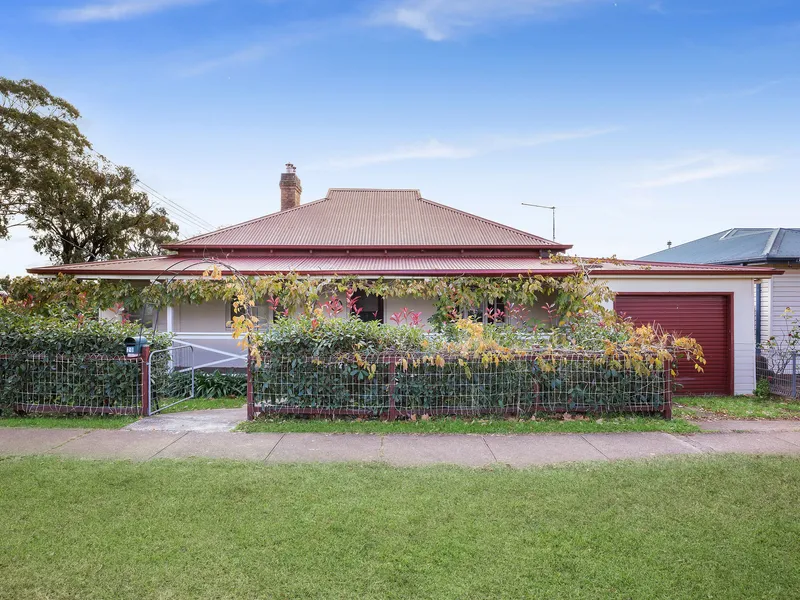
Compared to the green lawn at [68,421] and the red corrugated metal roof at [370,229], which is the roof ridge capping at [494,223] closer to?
the red corrugated metal roof at [370,229]

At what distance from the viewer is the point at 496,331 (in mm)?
8016

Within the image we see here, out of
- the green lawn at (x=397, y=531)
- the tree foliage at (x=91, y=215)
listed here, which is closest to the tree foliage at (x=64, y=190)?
the tree foliage at (x=91, y=215)

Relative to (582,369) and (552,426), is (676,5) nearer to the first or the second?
(582,369)

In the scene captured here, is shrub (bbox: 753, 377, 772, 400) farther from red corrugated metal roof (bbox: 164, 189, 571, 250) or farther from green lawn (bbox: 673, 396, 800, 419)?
red corrugated metal roof (bbox: 164, 189, 571, 250)

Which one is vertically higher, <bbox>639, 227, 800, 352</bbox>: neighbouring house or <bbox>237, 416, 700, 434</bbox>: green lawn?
<bbox>639, 227, 800, 352</bbox>: neighbouring house

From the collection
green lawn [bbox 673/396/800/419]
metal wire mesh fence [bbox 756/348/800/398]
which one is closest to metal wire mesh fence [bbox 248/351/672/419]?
green lawn [bbox 673/396/800/419]

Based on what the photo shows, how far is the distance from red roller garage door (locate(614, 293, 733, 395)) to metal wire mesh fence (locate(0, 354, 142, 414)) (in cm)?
1033

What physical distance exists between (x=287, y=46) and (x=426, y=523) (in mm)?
13111

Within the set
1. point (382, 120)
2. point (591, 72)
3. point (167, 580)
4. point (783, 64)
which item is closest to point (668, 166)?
point (783, 64)

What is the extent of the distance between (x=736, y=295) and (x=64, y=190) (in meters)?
31.4

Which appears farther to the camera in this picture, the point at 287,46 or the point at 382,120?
the point at 382,120

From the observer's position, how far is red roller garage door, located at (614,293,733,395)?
10.9 m

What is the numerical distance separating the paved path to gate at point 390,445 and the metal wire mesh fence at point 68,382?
32.5 inches

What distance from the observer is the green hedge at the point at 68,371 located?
7559 millimetres
